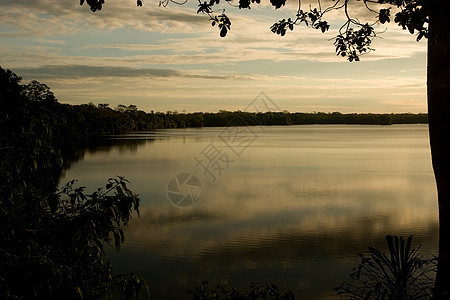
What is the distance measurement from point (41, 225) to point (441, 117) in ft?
9.34

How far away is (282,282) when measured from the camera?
8266 millimetres

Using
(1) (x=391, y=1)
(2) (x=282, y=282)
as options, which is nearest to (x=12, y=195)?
(1) (x=391, y=1)

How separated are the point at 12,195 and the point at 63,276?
802 mm

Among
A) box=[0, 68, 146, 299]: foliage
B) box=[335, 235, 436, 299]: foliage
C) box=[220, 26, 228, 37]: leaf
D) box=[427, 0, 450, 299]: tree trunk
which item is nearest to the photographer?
box=[0, 68, 146, 299]: foliage

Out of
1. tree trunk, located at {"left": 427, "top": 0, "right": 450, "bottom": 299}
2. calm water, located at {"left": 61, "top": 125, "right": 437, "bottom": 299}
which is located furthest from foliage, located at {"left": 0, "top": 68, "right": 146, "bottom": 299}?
calm water, located at {"left": 61, "top": 125, "right": 437, "bottom": 299}

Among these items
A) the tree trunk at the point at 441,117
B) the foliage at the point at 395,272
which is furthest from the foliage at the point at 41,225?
the tree trunk at the point at 441,117

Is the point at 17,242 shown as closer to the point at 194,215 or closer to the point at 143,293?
the point at 143,293

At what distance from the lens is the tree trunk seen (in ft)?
10.1

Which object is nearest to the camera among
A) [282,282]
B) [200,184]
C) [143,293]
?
[143,293]

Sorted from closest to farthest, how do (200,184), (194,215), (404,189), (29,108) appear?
1. (29,108)
2. (194,215)
3. (404,189)
4. (200,184)

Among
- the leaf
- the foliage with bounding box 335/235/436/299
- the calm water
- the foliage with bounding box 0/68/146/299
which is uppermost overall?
the leaf

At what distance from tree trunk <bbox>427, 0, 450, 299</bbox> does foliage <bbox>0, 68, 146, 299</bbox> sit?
2.01m

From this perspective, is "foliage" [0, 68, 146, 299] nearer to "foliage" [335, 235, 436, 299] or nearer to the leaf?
the leaf

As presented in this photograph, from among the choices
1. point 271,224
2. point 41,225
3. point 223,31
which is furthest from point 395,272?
point 271,224
